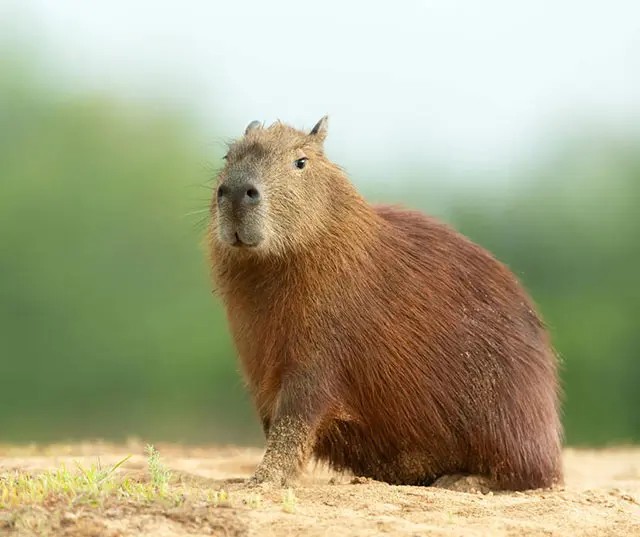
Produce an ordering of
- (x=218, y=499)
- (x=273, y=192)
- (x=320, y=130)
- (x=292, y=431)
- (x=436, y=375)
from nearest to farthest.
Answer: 1. (x=218, y=499)
2. (x=292, y=431)
3. (x=273, y=192)
4. (x=436, y=375)
5. (x=320, y=130)

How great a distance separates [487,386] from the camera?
21.4 ft

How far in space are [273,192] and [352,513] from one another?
192 cm

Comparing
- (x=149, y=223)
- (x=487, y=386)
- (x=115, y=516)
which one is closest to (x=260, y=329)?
(x=487, y=386)

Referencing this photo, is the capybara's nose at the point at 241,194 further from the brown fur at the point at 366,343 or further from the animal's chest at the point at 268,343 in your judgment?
the animal's chest at the point at 268,343

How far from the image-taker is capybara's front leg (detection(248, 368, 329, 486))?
5926 mm

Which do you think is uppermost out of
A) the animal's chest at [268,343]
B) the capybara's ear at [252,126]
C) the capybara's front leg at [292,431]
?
the capybara's ear at [252,126]

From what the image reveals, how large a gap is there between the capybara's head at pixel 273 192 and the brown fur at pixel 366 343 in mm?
10

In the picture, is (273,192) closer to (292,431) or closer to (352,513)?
(292,431)

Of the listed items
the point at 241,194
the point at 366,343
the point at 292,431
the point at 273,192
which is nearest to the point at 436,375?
the point at 366,343

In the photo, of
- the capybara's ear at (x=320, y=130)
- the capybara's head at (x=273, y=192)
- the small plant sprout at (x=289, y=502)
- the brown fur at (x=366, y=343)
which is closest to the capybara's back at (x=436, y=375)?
the brown fur at (x=366, y=343)

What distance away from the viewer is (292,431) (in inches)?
235

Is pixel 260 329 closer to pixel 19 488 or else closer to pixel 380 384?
pixel 380 384

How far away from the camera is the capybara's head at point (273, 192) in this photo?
6039 mm

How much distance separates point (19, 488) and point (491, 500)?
244cm
